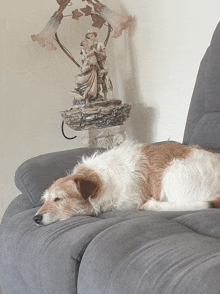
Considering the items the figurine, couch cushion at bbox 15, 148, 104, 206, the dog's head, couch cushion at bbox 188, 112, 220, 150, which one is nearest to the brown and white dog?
the dog's head

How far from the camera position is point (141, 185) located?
5.44 ft

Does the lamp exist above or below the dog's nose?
above

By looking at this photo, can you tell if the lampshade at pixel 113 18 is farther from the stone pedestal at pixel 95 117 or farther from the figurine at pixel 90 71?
the stone pedestal at pixel 95 117

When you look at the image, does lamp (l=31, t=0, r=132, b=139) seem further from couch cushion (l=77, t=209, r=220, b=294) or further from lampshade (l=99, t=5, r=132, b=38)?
couch cushion (l=77, t=209, r=220, b=294)

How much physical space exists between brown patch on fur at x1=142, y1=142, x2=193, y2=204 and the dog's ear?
190 mm

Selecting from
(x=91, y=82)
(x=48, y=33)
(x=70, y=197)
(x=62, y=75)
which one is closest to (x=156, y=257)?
(x=70, y=197)

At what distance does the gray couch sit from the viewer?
0.83 meters

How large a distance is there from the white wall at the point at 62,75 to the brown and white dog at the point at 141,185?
1.43 m

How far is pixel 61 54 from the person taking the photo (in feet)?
11.3

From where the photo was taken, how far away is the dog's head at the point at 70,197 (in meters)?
1.54

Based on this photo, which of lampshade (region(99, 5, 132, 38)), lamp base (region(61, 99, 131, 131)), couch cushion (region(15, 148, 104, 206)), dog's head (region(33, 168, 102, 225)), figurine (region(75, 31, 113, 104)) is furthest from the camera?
lampshade (region(99, 5, 132, 38))

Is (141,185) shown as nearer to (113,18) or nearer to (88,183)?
(88,183)

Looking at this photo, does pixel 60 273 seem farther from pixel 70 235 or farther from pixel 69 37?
pixel 69 37

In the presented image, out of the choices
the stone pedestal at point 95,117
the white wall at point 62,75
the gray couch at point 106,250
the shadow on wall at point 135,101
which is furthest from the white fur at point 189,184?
the shadow on wall at point 135,101
